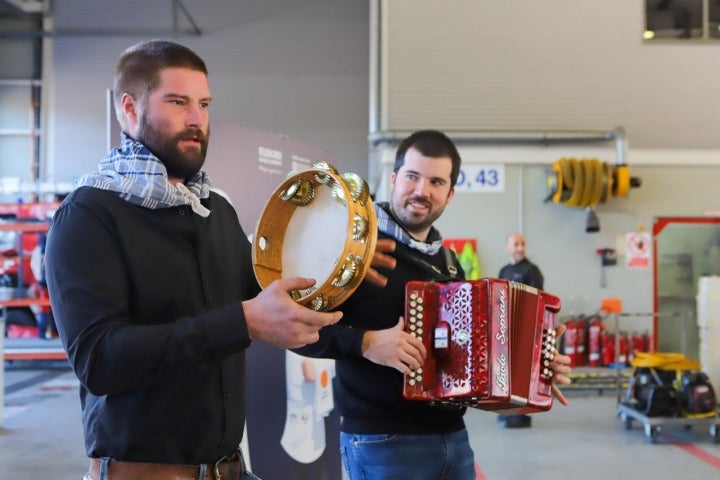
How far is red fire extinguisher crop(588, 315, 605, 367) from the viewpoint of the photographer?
8.84 metres

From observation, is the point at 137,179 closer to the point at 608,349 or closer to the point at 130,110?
the point at 130,110

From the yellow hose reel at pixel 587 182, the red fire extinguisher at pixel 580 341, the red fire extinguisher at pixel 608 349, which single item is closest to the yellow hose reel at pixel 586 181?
the yellow hose reel at pixel 587 182

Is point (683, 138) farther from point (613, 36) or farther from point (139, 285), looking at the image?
point (139, 285)

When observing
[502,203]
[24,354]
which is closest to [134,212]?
[502,203]

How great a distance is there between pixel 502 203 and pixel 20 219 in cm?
740

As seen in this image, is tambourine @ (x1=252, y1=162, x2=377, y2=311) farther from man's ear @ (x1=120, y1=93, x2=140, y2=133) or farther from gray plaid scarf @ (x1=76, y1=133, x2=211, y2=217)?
man's ear @ (x1=120, y1=93, x2=140, y2=133)

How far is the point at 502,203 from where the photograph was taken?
9133mm

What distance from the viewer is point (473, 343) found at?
1.98m

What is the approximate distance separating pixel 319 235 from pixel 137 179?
40 centimetres

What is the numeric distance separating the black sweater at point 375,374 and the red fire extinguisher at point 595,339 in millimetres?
7155

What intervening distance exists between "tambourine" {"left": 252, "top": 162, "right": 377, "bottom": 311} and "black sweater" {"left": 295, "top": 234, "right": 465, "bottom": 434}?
60cm

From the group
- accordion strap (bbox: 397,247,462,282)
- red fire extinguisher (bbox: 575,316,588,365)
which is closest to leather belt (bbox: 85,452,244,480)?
accordion strap (bbox: 397,247,462,282)

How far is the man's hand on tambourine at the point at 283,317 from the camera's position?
1.24 metres

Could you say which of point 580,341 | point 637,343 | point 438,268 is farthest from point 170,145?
point 637,343
